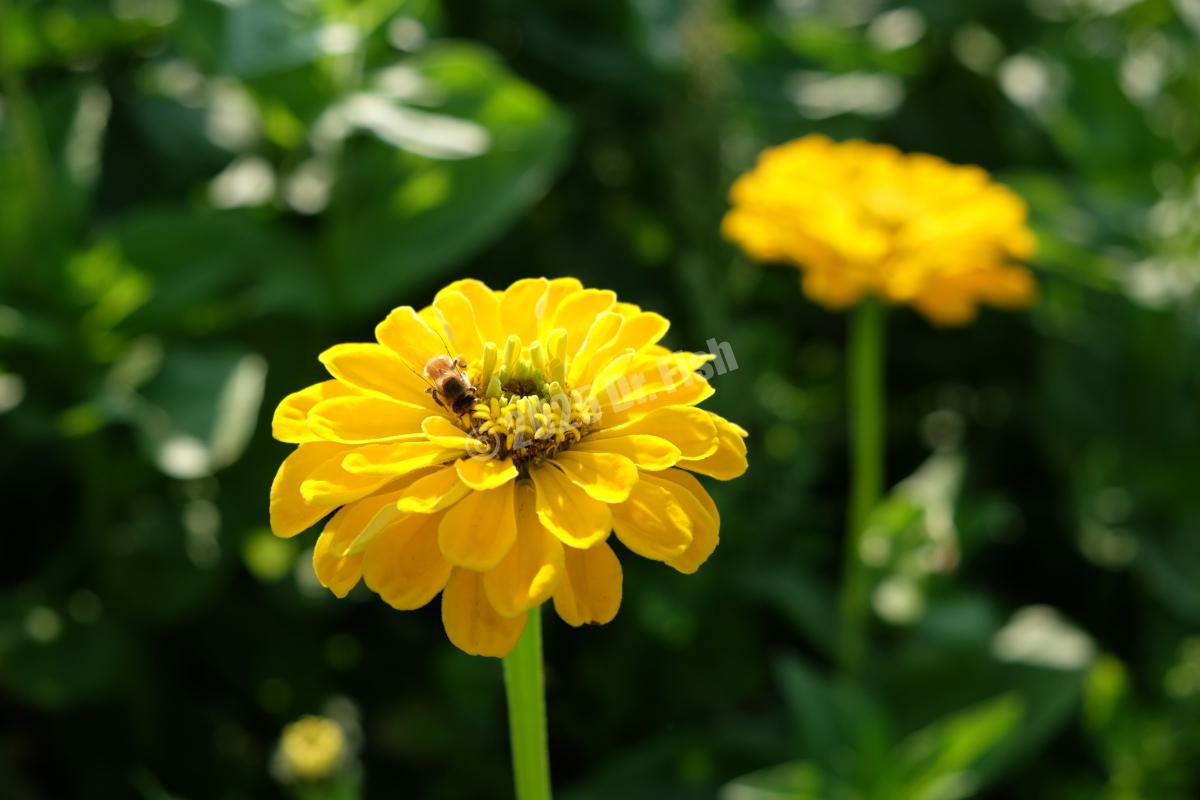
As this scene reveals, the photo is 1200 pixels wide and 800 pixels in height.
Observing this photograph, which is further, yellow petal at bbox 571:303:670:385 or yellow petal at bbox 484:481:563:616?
yellow petal at bbox 571:303:670:385

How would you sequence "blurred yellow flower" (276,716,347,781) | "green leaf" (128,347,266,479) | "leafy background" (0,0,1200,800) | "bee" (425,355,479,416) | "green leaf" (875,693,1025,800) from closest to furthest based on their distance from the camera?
1. "bee" (425,355,479,416)
2. "blurred yellow flower" (276,716,347,781)
3. "green leaf" (875,693,1025,800)
4. "green leaf" (128,347,266,479)
5. "leafy background" (0,0,1200,800)

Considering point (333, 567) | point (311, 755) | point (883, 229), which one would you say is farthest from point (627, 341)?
point (883, 229)

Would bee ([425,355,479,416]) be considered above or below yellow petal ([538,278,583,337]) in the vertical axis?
below

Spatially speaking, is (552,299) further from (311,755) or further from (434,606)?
(434,606)

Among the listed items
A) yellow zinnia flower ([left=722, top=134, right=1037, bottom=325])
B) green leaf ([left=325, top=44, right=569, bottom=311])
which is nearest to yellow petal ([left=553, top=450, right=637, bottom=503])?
yellow zinnia flower ([left=722, top=134, right=1037, bottom=325])

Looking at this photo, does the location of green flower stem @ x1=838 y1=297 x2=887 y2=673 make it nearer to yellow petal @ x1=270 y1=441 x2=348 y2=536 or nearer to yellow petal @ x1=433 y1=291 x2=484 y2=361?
yellow petal @ x1=433 y1=291 x2=484 y2=361

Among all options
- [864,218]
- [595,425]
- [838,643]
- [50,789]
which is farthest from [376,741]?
[595,425]

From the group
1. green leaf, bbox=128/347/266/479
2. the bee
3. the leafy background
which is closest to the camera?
the bee

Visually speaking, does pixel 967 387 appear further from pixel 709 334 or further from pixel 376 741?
pixel 376 741
